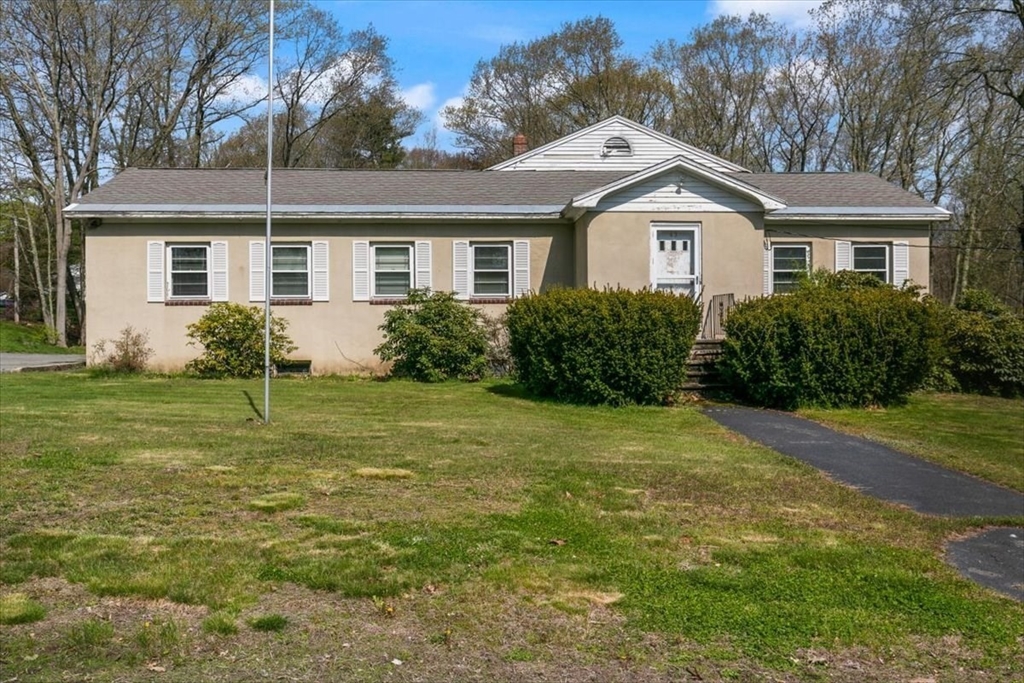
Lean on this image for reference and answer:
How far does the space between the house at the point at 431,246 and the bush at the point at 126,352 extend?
0.56 ft

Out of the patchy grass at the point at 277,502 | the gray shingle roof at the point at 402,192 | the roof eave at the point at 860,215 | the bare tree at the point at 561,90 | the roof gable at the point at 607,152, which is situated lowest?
the patchy grass at the point at 277,502

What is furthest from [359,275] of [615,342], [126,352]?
[615,342]

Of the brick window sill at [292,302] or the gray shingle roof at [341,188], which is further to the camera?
the gray shingle roof at [341,188]

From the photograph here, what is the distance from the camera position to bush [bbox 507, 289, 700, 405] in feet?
43.2

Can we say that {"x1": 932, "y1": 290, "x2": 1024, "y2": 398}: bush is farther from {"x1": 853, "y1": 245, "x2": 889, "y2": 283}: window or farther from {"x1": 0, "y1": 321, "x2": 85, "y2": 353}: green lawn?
{"x1": 0, "y1": 321, "x2": 85, "y2": 353}: green lawn

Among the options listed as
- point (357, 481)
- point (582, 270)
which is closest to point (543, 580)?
point (357, 481)

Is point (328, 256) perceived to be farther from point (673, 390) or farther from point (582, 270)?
point (673, 390)

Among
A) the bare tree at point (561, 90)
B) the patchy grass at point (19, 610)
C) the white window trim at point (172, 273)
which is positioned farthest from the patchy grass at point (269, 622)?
the bare tree at point (561, 90)

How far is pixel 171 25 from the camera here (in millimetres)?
32562

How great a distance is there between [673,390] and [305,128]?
3311 cm

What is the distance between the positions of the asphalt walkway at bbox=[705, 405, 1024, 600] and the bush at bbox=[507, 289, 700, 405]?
1203mm

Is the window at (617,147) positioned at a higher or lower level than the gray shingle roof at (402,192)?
higher

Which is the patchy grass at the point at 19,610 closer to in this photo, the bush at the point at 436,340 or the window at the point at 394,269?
the bush at the point at 436,340

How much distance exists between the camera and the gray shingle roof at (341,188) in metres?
18.7
